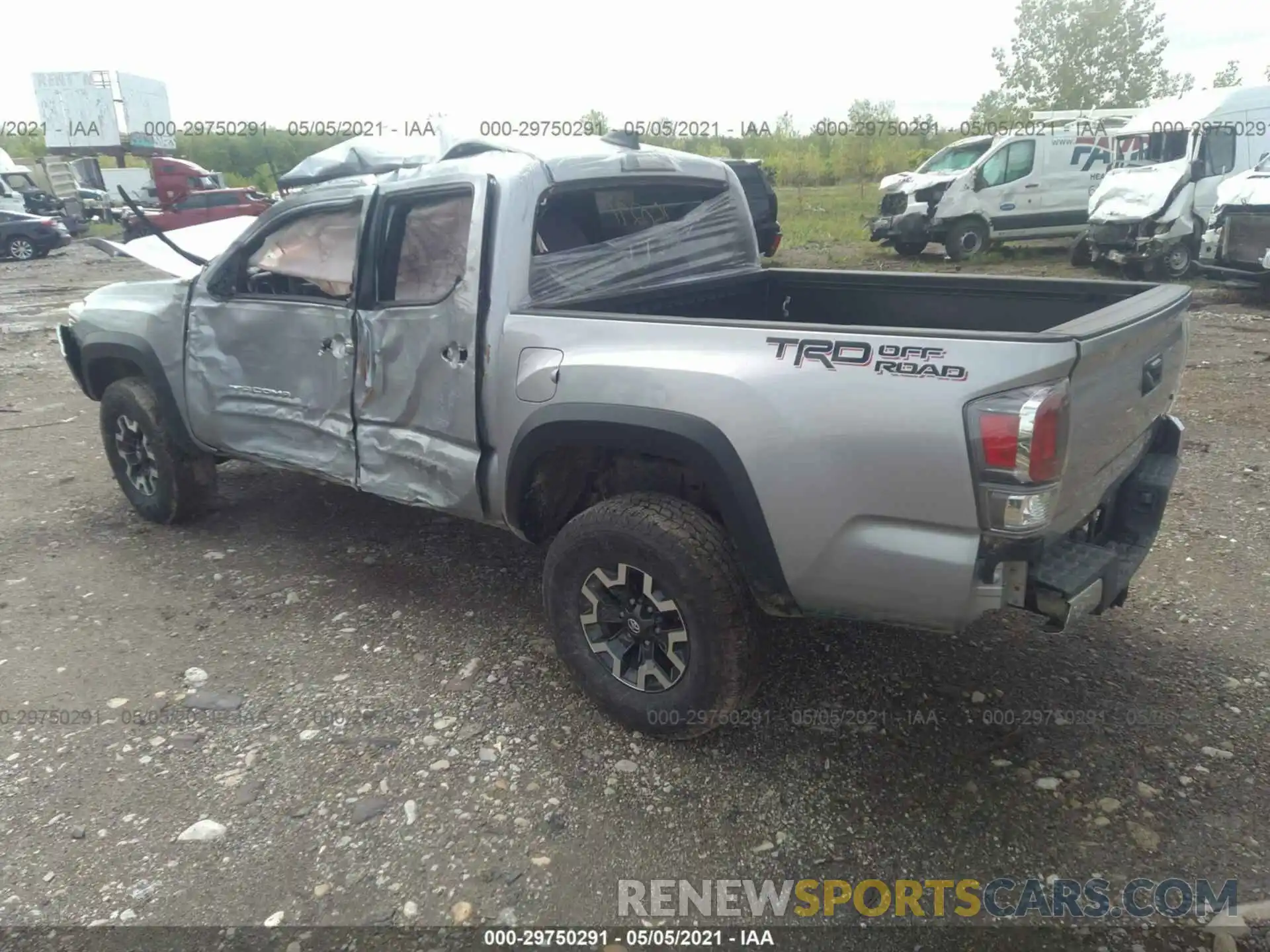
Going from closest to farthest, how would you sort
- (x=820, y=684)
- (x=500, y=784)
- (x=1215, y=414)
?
(x=500, y=784)
(x=820, y=684)
(x=1215, y=414)

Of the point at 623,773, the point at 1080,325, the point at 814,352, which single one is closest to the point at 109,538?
the point at 623,773

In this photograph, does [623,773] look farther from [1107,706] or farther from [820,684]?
[1107,706]

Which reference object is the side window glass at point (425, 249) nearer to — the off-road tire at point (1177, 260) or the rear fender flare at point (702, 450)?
the rear fender flare at point (702, 450)

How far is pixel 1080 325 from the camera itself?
2.36 meters

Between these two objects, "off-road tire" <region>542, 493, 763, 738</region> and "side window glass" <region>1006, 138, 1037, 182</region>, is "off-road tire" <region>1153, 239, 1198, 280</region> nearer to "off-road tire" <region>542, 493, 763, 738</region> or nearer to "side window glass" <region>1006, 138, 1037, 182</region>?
"side window glass" <region>1006, 138, 1037, 182</region>

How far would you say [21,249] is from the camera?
1998 centimetres

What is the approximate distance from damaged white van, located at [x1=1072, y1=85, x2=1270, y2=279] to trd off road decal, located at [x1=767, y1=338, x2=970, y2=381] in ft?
37.3

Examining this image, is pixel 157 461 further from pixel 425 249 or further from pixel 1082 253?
pixel 1082 253

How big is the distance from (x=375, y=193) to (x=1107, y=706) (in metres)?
3.25

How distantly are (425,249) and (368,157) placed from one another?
2.33 feet

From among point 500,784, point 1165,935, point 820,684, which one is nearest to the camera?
point 1165,935

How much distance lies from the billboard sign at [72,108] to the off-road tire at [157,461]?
139 feet

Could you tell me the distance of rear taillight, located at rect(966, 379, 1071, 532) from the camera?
2133 mm

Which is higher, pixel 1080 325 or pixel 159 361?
pixel 1080 325
